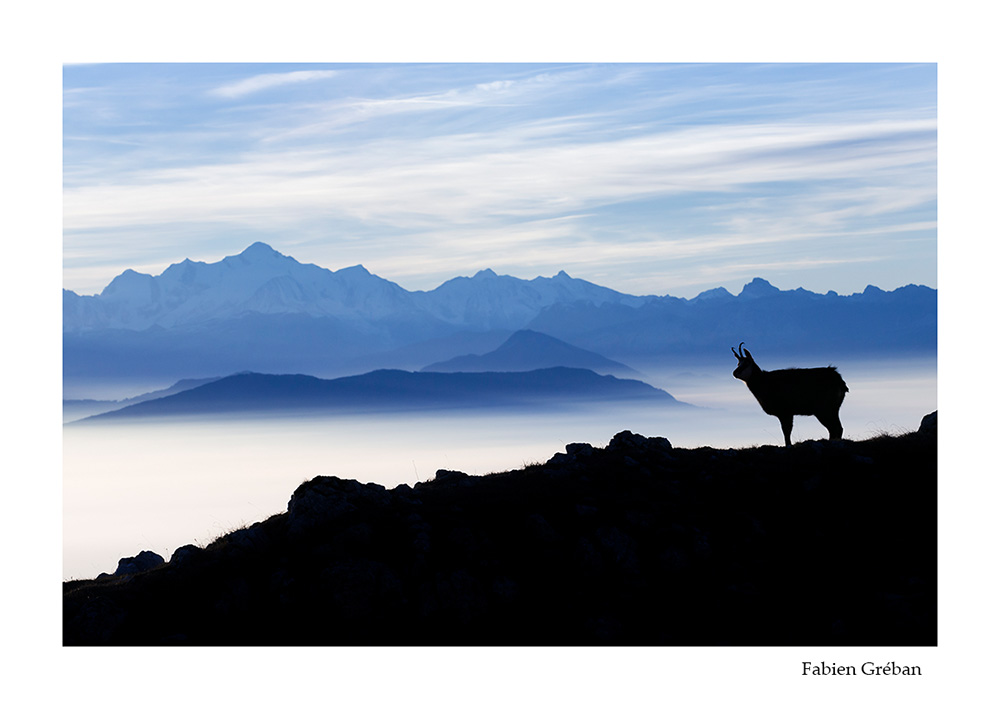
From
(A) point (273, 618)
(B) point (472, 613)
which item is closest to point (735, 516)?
(B) point (472, 613)

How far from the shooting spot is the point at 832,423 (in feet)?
78.3

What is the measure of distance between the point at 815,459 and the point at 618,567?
19.9 feet

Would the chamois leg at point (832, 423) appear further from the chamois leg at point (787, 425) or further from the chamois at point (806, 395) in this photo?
the chamois leg at point (787, 425)

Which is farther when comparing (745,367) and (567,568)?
(745,367)

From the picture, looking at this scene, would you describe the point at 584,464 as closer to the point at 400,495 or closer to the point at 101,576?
the point at 400,495

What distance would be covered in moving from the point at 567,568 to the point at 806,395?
30.7ft

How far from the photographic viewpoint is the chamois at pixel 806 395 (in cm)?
2380

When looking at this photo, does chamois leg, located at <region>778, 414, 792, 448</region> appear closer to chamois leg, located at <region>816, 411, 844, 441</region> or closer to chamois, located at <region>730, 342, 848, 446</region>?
chamois, located at <region>730, 342, 848, 446</region>

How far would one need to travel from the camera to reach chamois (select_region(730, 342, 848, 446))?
23797 mm

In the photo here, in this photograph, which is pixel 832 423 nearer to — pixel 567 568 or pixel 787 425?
pixel 787 425

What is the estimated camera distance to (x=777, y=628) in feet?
53.9

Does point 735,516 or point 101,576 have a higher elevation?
point 735,516

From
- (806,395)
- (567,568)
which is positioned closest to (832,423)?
(806,395)

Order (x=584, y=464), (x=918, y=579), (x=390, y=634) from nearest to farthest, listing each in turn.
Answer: (x=390, y=634)
(x=918, y=579)
(x=584, y=464)
